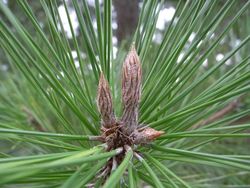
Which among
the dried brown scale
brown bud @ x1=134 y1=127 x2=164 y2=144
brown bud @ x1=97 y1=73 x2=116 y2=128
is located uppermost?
brown bud @ x1=97 y1=73 x2=116 y2=128

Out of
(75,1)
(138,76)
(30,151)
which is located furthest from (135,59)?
(30,151)

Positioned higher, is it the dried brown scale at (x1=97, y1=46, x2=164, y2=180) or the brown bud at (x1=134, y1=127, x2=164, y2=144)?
the dried brown scale at (x1=97, y1=46, x2=164, y2=180)

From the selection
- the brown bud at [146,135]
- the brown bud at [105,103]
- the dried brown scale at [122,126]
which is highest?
the brown bud at [105,103]

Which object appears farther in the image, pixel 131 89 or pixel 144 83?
pixel 144 83

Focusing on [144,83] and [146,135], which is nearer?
[146,135]
